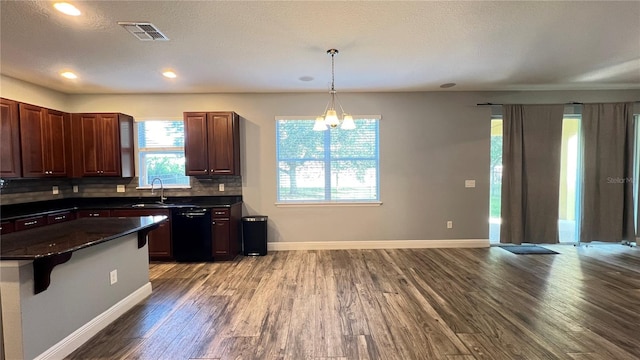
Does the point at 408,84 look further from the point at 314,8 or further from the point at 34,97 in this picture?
the point at 34,97

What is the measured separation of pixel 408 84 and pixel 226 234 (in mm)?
3634

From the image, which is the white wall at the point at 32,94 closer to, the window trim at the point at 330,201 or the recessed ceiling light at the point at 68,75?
the recessed ceiling light at the point at 68,75

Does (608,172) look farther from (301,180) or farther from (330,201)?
(301,180)

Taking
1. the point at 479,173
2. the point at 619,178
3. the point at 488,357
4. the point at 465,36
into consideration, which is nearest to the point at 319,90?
the point at 465,36

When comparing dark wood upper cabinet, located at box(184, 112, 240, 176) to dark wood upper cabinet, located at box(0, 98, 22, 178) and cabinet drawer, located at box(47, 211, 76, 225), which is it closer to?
cabinet drawer, located at box(47, 211, 76, 225)

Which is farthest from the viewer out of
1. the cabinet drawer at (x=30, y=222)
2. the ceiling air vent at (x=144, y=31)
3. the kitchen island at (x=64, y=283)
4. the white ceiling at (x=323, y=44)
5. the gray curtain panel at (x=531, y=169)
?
the gray curtain panel at (x=531, y=169)

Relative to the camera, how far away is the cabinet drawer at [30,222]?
11.0 feet

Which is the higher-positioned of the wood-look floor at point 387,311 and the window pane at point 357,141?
the window pane at point 357,141

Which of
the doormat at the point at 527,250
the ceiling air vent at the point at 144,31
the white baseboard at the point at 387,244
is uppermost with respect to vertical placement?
the ceiling air vent at the point at 144,31

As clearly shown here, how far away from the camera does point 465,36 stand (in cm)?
279

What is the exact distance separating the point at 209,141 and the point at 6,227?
8.19ft

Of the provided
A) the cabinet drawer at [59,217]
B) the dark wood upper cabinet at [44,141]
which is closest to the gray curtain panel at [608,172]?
the cabinet drawer at [59,217]

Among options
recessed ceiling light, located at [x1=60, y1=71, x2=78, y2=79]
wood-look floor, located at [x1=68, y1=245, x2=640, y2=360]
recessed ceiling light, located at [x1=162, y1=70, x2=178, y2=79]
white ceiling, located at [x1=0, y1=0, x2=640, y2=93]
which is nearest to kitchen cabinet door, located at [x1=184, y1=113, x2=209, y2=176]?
white ceiling, located at [x1=0, y1=0, x2=640, y2=93]

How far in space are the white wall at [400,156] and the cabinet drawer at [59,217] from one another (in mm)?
1811
